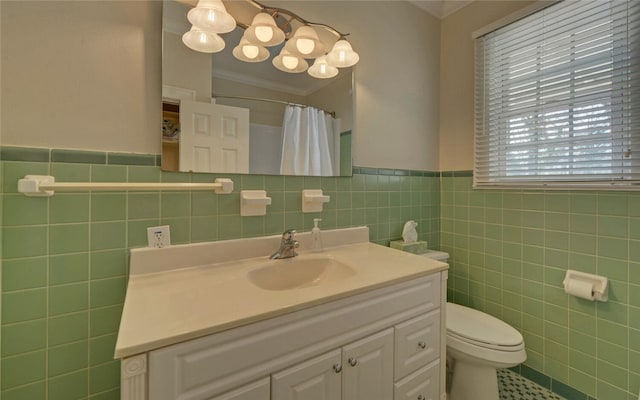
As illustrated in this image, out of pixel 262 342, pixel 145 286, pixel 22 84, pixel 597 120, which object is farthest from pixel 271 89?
pixel 597 120

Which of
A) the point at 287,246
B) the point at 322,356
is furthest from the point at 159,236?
the point at 322,356

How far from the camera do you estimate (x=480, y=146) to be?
1769mm

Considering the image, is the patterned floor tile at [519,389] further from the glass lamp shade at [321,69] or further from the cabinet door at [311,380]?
the glass lamp shade at [321,69]

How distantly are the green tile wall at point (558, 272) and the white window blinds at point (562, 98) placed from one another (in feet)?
0.46

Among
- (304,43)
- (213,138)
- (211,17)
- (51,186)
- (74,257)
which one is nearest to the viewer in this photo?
(51,186)

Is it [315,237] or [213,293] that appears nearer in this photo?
[213,293]

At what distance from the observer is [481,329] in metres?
1.36

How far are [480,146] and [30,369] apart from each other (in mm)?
2415

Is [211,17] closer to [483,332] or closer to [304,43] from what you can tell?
[304,43]

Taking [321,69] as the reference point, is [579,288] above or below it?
below

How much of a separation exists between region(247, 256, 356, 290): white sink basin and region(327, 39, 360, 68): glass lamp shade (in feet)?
3.36

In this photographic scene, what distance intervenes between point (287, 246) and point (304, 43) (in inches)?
39.2

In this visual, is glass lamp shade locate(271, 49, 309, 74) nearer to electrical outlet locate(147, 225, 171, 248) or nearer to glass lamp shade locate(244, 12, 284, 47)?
glass lamp shade locate(244, 12, 284, 47)

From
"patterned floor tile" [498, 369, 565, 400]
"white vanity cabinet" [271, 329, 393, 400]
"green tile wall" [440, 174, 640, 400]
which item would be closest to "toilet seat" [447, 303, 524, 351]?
"green tile wall" [440, 174, 640, 400]
